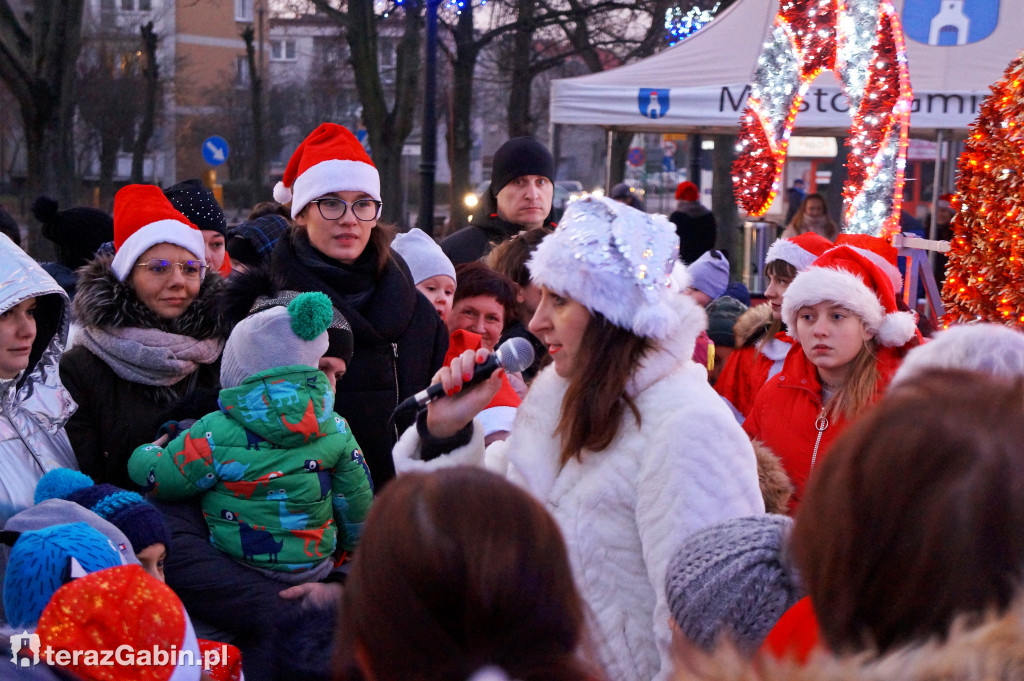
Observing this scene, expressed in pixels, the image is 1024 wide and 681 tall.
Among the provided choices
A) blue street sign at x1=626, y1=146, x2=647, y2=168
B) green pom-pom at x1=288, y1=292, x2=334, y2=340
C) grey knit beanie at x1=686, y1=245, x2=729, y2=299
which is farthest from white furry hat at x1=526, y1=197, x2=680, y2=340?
blue street sign at x1=626, y1=146, x2=647, y2=168

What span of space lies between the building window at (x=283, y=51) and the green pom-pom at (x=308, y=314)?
232 feet

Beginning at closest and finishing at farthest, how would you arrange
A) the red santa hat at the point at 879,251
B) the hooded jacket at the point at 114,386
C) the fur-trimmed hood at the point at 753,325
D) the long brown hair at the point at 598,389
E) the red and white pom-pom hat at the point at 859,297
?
the long brown hair at the point at 598,389 < the hooded jacket at the point at 114,386 < the red and white pom-pom hat at the point at 859,297 < the red santa hat at the point at 879,251 < the fur-trimmed hood at the point at 753,325

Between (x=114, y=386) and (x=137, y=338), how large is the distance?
193 mm

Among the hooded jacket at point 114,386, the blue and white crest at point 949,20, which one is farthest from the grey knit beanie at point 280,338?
the blue and white crest at point 949,20

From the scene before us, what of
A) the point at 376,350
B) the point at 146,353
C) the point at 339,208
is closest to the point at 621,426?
the point at 376,350

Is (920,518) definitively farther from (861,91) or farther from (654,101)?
(654,101)

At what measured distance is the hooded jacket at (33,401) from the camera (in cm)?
287

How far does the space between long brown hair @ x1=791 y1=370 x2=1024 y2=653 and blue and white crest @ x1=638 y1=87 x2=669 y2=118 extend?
8474 millimetres

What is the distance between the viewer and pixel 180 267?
3.97 meters

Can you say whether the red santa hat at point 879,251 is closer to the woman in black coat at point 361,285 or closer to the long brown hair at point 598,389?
the woman in black coat at point 361,285

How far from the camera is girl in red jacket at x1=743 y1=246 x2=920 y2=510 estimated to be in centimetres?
394

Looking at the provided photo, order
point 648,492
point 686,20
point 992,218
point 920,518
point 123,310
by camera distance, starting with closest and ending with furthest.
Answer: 1. point 920,518
2. point 648,492
3. point 123,310
4. point 992,218
5. point 686,20

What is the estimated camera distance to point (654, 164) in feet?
125

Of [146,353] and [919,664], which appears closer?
[919,664]
